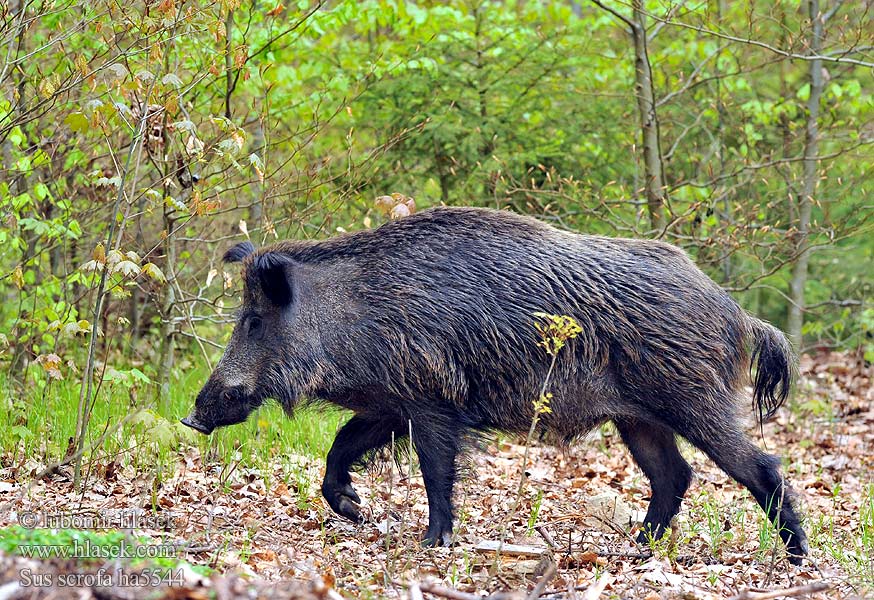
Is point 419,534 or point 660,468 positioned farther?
point 660,468

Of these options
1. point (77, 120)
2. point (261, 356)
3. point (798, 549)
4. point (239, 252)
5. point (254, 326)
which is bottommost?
point (798, 549)

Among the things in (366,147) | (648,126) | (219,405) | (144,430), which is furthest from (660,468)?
(366,147)

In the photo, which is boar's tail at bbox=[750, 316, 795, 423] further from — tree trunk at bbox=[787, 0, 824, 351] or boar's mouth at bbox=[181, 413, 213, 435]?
tree trunk at bbox=[787, 0, 824, 351]

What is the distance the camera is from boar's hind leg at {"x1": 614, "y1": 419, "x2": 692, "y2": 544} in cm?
586

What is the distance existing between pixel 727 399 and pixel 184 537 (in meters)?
2.94

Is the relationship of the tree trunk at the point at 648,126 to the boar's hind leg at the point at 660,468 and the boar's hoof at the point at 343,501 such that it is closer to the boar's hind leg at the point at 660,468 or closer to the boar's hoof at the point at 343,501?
the boar's hind leg at the point at 660,468

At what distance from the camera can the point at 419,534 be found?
535 centimetres

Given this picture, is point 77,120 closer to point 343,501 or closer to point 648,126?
point 343,501

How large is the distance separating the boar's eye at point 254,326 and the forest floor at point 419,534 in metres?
0.78

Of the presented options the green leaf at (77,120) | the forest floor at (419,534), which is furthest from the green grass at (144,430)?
the green leaf at (77,120)

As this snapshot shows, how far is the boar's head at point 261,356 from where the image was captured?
5559 millimetres

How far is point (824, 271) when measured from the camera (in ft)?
42.6

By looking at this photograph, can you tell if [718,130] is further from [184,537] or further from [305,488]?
[184,537]

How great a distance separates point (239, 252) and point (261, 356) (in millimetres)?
700
